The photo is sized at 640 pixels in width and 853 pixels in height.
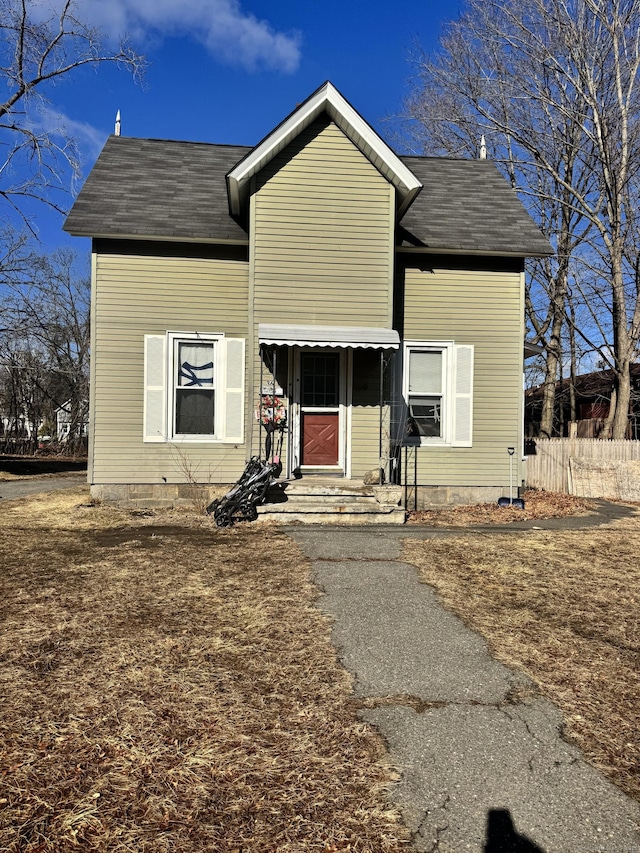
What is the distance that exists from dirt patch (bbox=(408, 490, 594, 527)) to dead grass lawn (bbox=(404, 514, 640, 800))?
3.50ft

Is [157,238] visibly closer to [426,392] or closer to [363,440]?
[363,440]

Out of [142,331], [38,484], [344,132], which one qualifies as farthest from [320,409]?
[38,484]

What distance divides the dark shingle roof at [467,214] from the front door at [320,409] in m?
2.64

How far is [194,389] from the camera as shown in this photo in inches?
411

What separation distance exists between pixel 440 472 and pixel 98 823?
29.9 feet

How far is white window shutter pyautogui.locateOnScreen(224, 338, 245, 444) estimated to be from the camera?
34.1 ft

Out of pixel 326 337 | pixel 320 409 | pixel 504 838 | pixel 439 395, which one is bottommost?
pixel 504 838

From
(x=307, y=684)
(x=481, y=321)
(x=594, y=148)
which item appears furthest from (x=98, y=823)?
(x=594, y=148)

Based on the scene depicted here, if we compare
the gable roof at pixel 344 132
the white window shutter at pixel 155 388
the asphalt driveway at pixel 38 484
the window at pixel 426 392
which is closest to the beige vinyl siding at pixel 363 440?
the window at pixel 426 392

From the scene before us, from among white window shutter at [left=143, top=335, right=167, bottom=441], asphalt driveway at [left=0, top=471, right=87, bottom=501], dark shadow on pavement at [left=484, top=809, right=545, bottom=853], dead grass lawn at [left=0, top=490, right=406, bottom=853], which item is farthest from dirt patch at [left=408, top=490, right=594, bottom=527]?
asphalt driveway at [left=0, top=471, right=87, bottom=501]

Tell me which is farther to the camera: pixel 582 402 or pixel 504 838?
pixel 582 402

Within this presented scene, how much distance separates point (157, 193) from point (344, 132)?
370 centimetres

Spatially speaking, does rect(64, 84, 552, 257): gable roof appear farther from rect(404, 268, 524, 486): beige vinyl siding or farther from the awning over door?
the awning over door

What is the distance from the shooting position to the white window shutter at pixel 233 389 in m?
10.4
